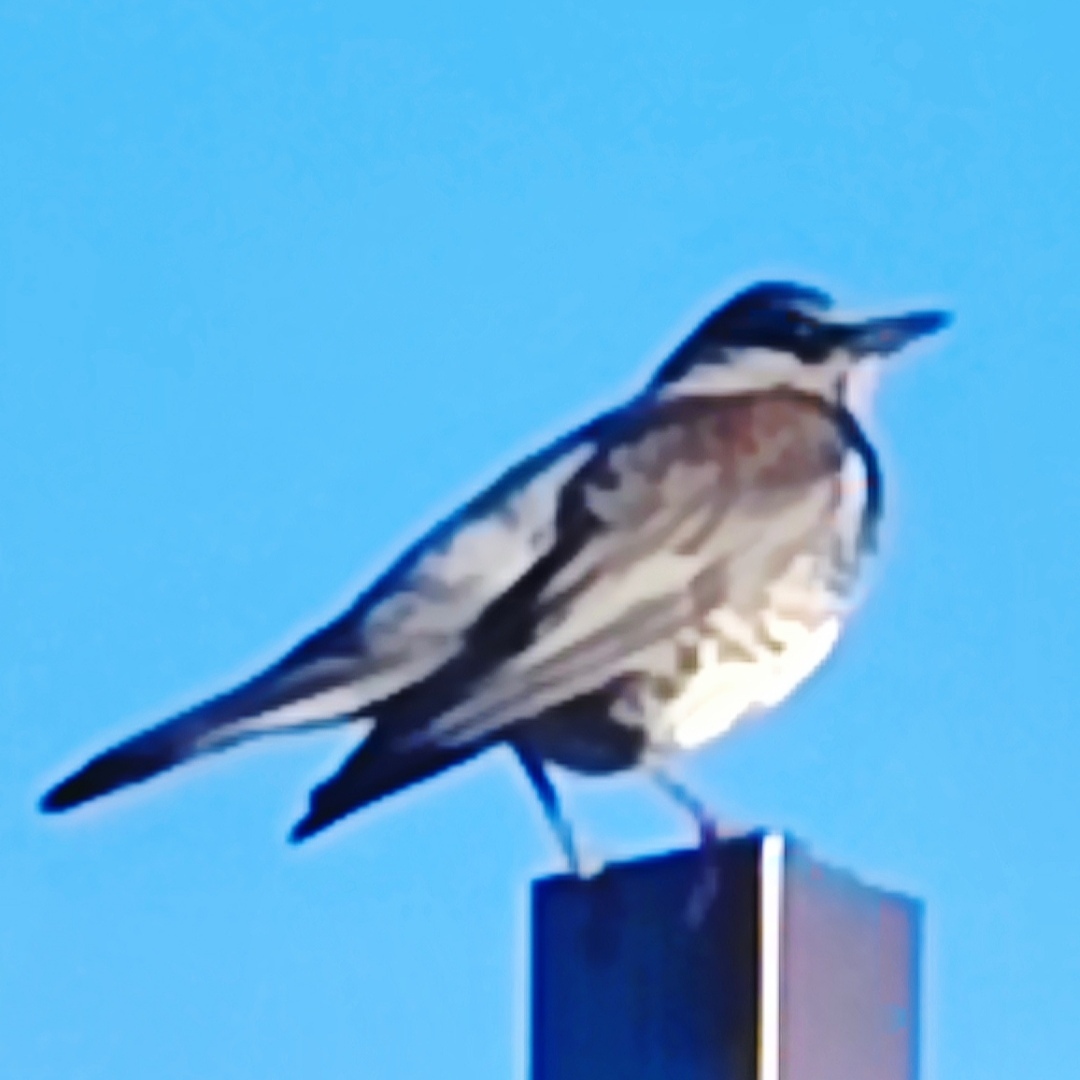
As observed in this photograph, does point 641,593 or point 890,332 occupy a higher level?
point 890,332

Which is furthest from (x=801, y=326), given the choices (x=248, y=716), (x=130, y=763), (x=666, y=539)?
(x=130, y=763)

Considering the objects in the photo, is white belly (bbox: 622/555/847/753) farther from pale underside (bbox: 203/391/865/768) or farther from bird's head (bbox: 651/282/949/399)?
bird's head (bbox: 651/282/949/399)

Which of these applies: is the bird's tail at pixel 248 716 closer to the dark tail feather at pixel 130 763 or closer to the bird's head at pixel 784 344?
the dark tail feather at pixel 130 763

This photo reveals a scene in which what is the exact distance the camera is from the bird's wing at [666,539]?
3.85 m

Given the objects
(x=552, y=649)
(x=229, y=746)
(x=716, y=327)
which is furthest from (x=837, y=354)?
(x=229, y=746)

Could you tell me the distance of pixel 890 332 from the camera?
4.59 metres

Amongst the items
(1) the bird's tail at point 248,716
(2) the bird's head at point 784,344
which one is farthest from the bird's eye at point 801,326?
(1) the bird's tail at point 248,716

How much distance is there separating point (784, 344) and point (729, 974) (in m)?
1.77

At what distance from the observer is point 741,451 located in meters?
4.34

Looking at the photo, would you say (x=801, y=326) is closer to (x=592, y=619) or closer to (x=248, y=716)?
(x=592, y=619)

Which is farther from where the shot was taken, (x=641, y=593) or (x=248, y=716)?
(x=641, y=593)

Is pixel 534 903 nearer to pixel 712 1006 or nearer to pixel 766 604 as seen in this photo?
pixel 712 1006

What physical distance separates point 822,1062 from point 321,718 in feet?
3.48

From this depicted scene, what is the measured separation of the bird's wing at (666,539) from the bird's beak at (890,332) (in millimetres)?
149
